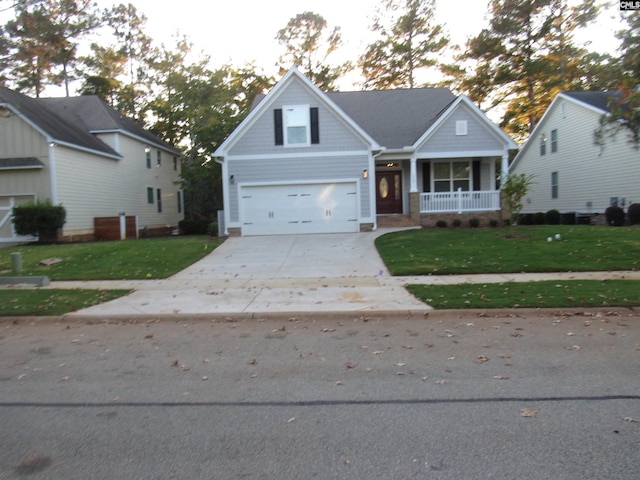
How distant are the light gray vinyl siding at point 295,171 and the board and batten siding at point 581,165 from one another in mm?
10670

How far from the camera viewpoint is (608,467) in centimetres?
304

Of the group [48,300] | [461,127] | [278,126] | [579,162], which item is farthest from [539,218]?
[48,300]

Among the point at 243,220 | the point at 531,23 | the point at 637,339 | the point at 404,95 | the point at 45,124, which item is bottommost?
the point at 637,339

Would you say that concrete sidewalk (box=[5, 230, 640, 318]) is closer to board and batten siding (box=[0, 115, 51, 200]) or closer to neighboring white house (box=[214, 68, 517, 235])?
neighboring white house (box=[214, 68, 517, 235])

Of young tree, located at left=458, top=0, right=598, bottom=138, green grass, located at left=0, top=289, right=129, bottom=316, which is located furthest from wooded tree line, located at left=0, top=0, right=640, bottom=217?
green grass, located at left=0, top=289, right=129, bottom=316

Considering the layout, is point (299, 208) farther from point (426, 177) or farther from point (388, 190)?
point (426, 177)

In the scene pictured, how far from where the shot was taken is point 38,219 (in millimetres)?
19594

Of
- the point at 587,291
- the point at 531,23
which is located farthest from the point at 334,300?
the point at 531,23

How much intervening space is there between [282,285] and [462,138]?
1403 cm

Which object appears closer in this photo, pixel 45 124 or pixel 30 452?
pixel 30 452

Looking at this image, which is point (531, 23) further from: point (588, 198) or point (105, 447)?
point (105, 447)

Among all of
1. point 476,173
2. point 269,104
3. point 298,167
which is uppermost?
point 269,104

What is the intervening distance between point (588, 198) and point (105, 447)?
87.6ft

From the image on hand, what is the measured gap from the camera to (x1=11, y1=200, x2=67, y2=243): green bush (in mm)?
19578
